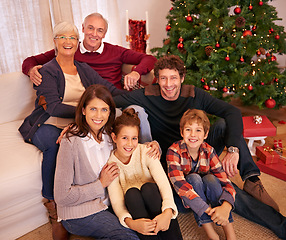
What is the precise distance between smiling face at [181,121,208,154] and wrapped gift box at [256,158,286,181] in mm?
926

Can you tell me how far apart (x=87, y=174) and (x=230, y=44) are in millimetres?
1996

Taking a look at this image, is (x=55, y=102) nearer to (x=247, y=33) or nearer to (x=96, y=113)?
(x=96, y=113)

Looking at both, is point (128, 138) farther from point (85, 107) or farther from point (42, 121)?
point (42, 121)

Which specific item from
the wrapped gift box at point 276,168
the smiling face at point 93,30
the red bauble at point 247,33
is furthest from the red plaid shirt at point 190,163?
the red bauble at point 247,33

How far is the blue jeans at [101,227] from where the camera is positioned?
51.9 inches

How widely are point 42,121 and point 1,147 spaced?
307mm

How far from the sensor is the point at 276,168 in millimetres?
2096

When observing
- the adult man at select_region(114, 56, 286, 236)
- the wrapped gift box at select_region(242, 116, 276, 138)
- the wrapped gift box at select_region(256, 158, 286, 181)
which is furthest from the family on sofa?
the wrapped gift box at select_region(242, 116, 276, 138)

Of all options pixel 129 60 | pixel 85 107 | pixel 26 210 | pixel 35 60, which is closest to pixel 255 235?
pixel 85 107

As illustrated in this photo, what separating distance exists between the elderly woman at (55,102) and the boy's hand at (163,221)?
0.59 meters

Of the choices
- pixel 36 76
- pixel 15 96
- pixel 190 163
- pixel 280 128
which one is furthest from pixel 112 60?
pixel 280 128

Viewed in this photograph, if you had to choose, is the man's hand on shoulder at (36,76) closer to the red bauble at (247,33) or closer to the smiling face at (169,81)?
the smiling face at (169,81)

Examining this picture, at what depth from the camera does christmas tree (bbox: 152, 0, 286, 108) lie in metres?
2.59

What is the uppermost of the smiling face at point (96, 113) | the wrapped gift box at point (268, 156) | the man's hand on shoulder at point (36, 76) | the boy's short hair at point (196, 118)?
the man's hand on shoulder at point (36, 76)
